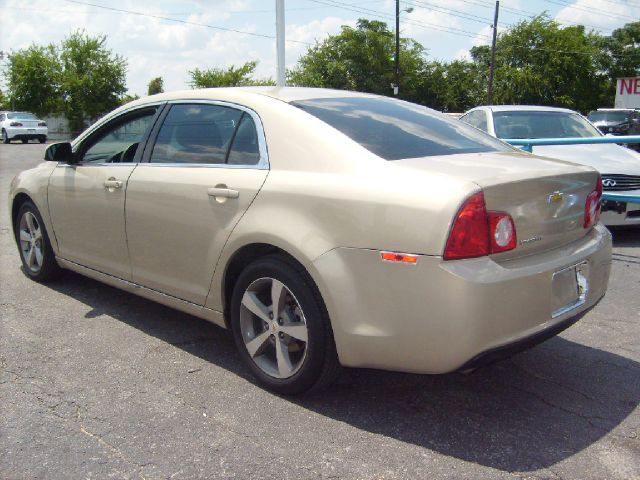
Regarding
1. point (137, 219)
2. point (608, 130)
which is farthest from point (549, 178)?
point (608, 130)

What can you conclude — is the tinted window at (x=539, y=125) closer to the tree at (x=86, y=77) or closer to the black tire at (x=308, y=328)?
the black tire at (x=308, y=328)

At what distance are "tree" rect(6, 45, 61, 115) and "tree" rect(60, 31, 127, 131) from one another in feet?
2.50

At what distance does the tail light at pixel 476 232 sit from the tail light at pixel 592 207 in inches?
30.5

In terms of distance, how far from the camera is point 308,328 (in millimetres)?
2922

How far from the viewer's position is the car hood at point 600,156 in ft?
22.2

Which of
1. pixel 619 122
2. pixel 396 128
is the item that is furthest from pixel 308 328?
pixel 619 122

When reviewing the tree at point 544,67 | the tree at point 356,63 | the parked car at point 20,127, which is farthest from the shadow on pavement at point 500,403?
the tree at point 356,63

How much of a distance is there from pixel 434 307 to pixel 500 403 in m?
0.88

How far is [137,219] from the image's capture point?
3.83m

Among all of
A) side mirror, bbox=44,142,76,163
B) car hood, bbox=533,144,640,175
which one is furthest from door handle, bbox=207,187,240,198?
car hood, bbox=533,144,640,175

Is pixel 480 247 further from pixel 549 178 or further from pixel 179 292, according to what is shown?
pixel 179 292

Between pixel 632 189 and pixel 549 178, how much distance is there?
175 inches

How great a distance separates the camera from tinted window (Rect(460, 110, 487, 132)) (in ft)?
27.7

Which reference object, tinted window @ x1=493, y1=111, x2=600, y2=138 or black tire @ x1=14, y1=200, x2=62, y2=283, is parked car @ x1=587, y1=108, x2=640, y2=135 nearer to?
tinted window @ x1=493, y1=111, x2=600, y2=138
